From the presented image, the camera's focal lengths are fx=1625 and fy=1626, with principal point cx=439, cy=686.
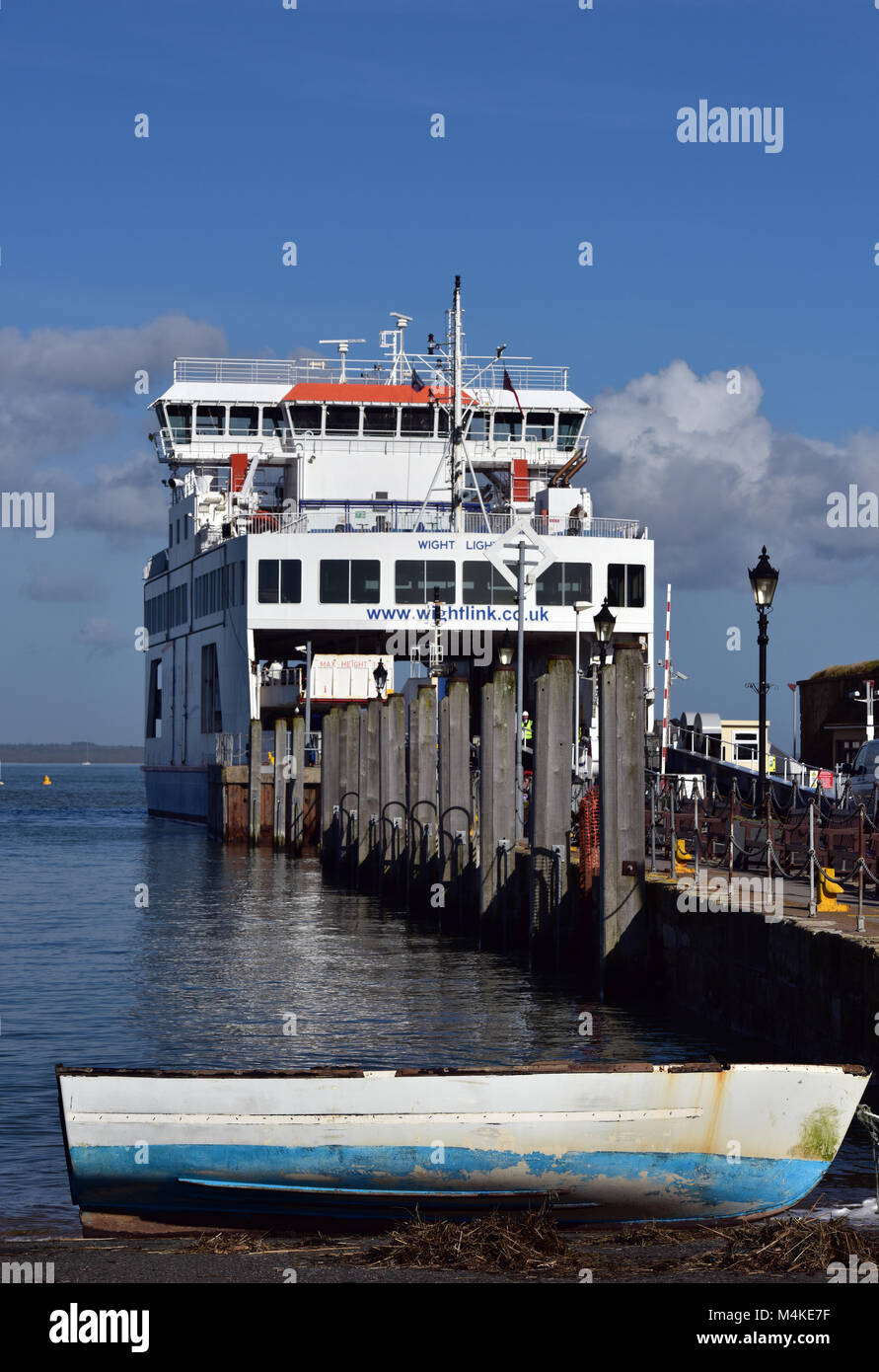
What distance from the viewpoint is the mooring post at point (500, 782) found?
2352cm

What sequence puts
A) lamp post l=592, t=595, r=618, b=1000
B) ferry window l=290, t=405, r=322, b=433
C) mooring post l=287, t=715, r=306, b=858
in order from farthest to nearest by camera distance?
1. ferry window l=290, t=405, r=322, b=433
2. mooring post l=287, t=715, r=306, b=858
3. lamp post l=592, t=595, r=618, b=1000

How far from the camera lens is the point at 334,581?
1949 inches

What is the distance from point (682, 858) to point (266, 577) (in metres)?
Answer: 30.2

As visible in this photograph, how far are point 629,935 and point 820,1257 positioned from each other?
31.1 ft

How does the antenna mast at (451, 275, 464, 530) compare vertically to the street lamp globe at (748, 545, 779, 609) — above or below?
above

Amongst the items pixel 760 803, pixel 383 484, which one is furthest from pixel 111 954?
pixel 383 484

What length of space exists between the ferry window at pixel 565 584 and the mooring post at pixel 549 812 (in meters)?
28.3

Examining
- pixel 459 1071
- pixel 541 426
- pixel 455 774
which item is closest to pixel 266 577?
pixel 541 426

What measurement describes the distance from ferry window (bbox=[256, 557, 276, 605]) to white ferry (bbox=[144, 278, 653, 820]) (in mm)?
43

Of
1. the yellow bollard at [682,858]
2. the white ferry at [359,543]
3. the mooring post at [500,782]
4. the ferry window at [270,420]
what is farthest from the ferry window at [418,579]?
the yellow bollard at [682,858]

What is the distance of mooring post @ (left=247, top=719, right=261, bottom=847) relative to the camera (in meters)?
48.7

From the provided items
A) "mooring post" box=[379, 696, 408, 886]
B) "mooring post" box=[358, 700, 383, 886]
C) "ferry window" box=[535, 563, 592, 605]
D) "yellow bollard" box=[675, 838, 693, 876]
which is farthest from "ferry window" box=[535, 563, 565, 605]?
"yellow bollard" box=[675, 838, 693, 876]

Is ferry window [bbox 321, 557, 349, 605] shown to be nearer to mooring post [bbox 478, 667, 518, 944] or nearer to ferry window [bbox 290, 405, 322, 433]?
ferry window [bbox 290, 405, 322, 433]
